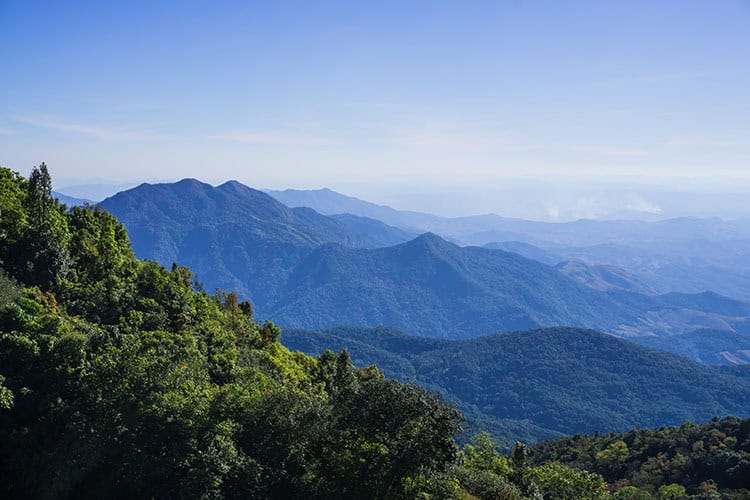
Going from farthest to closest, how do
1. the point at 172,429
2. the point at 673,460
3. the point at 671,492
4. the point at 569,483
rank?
the point at 673,460, the point at 671,492, the point at 569,483, the point at 172,429

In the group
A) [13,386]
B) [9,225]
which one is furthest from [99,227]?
[13,386]

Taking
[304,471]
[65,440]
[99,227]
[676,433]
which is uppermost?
[99,227]

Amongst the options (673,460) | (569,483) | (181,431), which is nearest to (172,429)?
(181,431)

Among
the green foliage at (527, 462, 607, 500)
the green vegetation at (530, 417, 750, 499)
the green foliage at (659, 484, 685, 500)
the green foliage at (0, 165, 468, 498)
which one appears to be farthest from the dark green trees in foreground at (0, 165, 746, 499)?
the green vegetation at (530, 417, 750, 499)

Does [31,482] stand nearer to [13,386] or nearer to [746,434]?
[13,386]

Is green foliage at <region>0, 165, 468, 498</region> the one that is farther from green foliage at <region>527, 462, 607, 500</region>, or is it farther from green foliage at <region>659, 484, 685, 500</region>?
green foliage at <region>659, 484, 685, 500</region>

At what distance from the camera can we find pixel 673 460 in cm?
6116

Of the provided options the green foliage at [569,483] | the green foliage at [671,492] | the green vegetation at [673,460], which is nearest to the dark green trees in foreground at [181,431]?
the green foliage at [569,483]

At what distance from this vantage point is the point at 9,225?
3647 centimetres

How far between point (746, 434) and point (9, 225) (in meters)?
81.8

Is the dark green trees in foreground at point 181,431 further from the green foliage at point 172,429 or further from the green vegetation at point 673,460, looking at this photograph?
the green vegetation at point 673,460

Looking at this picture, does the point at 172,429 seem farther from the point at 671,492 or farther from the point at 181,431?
the point at 671,492

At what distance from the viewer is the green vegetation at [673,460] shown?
5081 centimetres

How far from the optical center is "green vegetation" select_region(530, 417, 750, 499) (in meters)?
50.8
